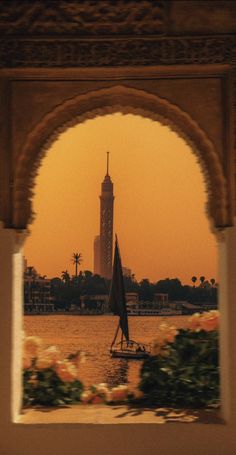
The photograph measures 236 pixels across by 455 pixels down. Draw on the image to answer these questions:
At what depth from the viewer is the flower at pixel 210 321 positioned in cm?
418

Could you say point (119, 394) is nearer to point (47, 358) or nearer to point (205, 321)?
point (47, 358)

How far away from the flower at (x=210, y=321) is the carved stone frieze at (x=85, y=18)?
1.55 meters

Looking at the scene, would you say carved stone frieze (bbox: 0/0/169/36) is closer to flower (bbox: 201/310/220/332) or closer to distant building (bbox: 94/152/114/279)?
flower (bbox: 201/310/220/332)

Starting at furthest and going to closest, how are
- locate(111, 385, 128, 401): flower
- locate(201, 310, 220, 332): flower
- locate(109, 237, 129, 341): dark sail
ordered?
locate(109, 237, 129, 341): dark sail < locate(201, 310, 220, 332): flower < locate(111, 385, 128, 401): flower

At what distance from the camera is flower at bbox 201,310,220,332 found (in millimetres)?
4176

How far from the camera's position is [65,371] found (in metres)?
4.04

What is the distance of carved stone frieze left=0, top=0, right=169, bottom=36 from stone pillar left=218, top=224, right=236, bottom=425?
112 centimetres

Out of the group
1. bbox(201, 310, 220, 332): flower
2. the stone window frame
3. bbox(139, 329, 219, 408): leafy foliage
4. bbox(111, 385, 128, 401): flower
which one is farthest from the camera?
bbox(201, 310, 220, 332): flower

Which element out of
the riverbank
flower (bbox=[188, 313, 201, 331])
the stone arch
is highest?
the stone arch

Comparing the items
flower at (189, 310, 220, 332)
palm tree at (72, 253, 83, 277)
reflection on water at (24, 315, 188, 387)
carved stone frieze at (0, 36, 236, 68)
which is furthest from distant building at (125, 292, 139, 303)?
carved stone frieze at (0, 36, 236, 68)

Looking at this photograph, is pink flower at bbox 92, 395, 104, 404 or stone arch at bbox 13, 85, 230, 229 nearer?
stone arch at bbox 13, 85, 230, 229

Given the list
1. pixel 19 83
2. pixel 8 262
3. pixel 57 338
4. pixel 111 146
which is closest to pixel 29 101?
pixel 19 83

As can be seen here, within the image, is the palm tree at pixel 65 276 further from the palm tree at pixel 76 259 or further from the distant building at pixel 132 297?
the distant building at pixel 132 297

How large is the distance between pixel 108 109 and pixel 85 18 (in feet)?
1.53
